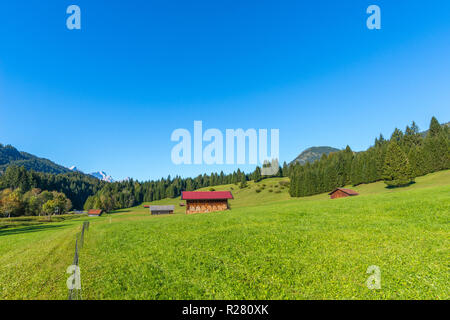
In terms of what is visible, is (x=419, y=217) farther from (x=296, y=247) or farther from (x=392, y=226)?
(x=296, y=247)

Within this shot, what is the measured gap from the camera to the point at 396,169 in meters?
74.1

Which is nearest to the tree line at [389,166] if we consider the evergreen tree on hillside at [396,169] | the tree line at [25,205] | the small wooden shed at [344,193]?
the evergreen tree on hillside at [396,169]

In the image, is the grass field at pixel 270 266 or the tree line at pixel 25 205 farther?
the tree line at pixel 25 205

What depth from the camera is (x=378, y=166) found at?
297ft

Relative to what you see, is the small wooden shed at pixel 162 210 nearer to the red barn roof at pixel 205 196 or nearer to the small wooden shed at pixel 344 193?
the red barn roof at pixel 205 196

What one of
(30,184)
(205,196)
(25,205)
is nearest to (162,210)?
(205,196)

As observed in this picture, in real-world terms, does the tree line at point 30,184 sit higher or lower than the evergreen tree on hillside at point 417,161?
lower

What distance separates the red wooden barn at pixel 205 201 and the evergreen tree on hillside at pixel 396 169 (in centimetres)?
6271

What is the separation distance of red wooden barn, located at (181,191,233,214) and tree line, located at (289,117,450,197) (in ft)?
170

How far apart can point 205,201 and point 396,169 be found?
7174cm

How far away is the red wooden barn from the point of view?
64.8 m

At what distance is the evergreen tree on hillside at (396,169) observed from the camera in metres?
72.4

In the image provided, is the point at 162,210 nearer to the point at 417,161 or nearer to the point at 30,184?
the point at 417,161
